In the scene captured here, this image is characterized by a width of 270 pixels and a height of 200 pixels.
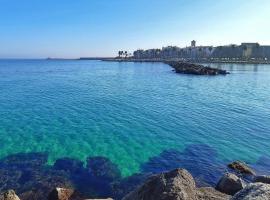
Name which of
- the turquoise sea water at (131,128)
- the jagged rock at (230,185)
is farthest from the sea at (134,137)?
the jagged rock at (230,185)

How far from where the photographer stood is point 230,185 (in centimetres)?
1814

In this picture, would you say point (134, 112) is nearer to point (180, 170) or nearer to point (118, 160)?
point (118, 160)

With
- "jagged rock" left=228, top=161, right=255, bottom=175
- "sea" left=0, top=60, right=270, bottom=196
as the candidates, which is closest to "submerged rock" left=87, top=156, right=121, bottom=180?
"sea" left=0, top=60, right=270, bottom=196

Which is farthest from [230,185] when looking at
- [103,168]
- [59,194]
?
[59,194]

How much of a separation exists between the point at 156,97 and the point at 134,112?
15778mm

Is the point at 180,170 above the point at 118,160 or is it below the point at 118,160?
above

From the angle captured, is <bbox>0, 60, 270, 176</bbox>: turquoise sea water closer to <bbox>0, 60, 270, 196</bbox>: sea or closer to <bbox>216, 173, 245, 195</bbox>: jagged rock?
<bbox>0, 60, 270, 196</bbox>: sea

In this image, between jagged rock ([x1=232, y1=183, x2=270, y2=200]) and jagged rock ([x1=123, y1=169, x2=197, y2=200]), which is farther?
jagged rock ([x1=123, y1=169, x2=197, y2=200])

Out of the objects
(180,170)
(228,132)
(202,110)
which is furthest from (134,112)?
(180,170)

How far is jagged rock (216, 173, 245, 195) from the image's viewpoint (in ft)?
58.9

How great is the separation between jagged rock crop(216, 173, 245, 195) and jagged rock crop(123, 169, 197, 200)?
6392mm

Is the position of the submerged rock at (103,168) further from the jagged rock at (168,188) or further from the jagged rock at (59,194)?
the jagged rock at (168,188)

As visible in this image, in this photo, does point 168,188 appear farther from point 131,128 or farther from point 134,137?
point 131,128

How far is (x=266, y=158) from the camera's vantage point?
25.2 metres
